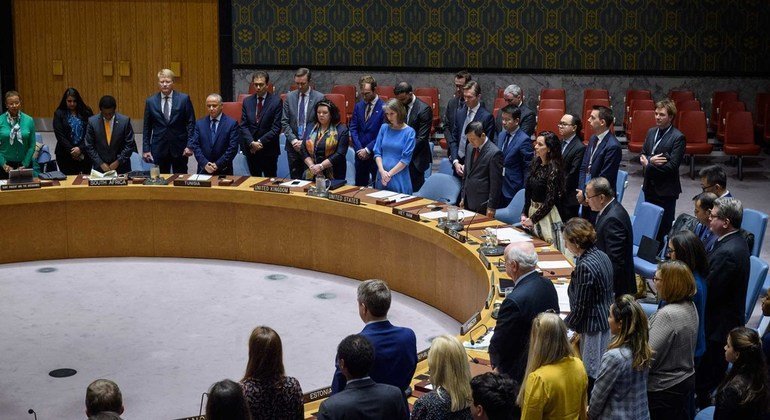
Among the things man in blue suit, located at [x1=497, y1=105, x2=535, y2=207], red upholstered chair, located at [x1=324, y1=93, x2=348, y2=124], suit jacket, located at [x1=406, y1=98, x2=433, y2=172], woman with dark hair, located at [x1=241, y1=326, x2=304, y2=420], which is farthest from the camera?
red upholstered chair, located at [x1=324, y1=93, x2=348, y2=124]

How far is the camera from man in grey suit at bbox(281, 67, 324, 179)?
9938 mm

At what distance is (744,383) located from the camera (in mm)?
4473

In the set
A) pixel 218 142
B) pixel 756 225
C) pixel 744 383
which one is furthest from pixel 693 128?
pixel 744 383

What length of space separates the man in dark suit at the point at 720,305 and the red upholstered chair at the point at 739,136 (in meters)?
7.96

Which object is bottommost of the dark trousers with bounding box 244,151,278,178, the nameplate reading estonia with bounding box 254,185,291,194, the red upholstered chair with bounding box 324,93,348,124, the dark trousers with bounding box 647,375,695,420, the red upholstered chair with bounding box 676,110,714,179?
the dark trousers with bounding box 647,375,695,420

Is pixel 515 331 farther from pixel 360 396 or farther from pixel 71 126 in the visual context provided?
pixel 71 126

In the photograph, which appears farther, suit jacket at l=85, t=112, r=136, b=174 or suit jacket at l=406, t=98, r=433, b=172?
suit jacket at l=406, t=98, r=433, b=172

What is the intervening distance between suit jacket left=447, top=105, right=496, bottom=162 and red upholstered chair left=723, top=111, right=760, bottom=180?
4789 millimetres

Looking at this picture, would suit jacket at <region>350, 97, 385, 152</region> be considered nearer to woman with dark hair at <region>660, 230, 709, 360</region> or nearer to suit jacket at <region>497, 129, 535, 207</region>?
suit jacket at <region>497, 129, 535, 207</region>

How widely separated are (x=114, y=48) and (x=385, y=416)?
44.7 ft

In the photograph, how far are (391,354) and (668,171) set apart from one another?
4979mm

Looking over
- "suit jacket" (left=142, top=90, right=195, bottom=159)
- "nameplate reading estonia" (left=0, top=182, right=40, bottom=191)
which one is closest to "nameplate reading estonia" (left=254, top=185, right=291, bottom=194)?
"suit jacket" (left=142, top=90, right=195, bottom=159)

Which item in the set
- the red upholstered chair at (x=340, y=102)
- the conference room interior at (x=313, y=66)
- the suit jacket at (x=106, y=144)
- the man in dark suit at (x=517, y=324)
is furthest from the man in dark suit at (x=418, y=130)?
the man in dark suit at (x=517, y=324)

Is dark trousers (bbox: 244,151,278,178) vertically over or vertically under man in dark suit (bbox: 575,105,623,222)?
under
